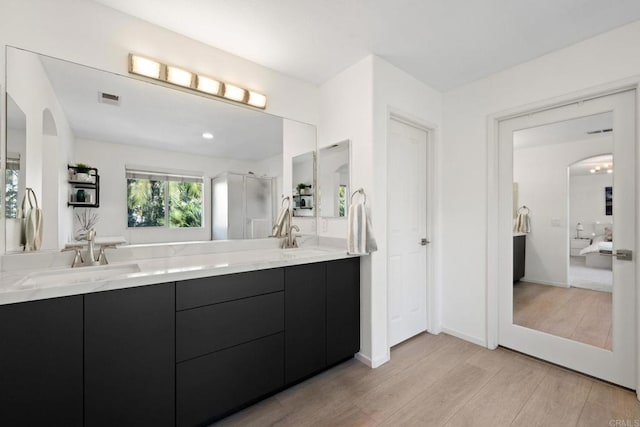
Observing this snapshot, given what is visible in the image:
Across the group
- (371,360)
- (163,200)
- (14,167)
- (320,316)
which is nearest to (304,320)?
(320,316)

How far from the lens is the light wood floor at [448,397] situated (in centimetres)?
165

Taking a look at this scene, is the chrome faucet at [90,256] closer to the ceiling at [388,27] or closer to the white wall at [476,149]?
the ceiling at [388,27]

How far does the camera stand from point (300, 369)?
1.92m

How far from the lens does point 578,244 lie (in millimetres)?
2254

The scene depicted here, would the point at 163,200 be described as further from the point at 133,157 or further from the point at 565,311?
the point at 565,311

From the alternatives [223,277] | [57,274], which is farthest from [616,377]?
[57,274]

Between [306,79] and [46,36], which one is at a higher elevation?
[306,79]

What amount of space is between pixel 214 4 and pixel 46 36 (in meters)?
0.95

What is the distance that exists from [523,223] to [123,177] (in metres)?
3.25

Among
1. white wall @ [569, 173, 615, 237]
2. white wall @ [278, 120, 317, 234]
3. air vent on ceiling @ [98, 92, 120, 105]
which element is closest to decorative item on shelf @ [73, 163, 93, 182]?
air vent on ceiling @ [98, 92, 120, 105]

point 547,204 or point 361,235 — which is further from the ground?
point 547,204

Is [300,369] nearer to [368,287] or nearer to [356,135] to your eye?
[368,287]

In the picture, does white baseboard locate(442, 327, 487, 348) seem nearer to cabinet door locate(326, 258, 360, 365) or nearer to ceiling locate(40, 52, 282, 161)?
cabinet door locate(326, 258, 360, 365)

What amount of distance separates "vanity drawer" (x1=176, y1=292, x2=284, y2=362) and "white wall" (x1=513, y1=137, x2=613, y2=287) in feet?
7.55
